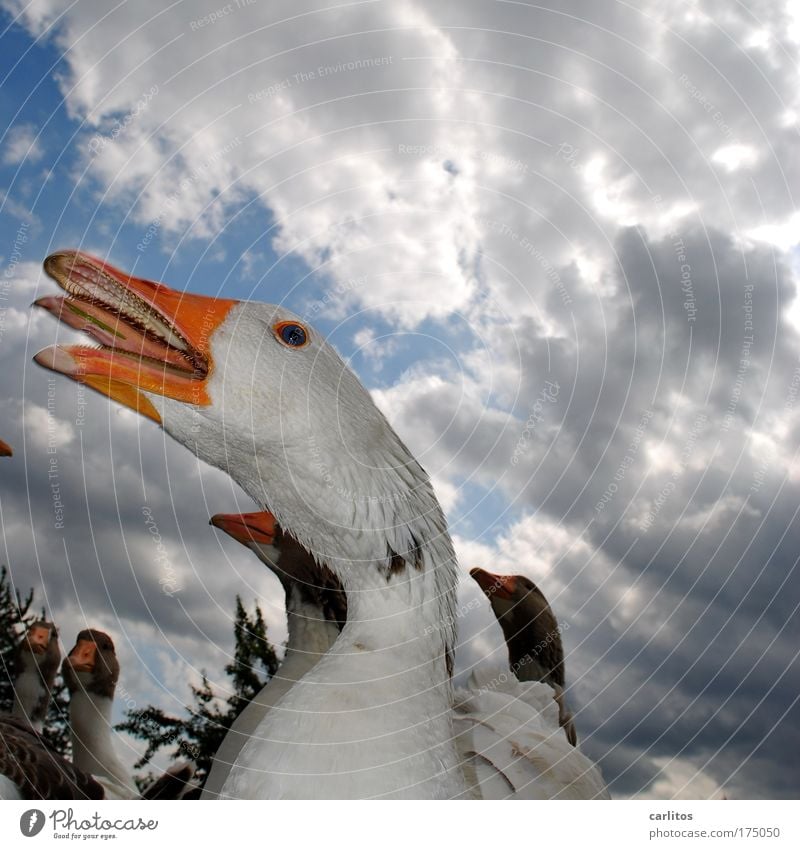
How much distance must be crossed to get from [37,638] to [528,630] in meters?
2.86

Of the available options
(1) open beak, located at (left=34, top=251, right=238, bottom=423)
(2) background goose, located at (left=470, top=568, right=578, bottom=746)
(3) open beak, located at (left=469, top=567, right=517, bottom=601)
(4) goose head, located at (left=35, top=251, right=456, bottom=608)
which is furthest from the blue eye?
(2) background goose, located at (left=470, top=568, right=578, bottom=746)

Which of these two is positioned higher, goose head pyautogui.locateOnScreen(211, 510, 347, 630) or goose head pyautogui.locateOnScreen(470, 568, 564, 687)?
goose head pyautogui.locateOnScreen(211, 510, 347, 630)

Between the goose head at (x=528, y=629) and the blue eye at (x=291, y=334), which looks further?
the goose head at (x=528, y=629)

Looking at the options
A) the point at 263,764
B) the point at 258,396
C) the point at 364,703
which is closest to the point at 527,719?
the point at 364,703

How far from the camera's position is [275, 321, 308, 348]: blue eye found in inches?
89.0

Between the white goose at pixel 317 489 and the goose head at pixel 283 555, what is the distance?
867mm

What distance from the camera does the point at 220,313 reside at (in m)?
2.19

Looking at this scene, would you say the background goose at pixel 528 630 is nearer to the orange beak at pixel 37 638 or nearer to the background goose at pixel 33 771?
the background goose at pixel 33 771

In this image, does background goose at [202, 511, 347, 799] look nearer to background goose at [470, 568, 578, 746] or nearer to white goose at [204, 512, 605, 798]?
white goose at [204, 512, 605, 798]

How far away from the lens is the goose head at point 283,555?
315 centimetres

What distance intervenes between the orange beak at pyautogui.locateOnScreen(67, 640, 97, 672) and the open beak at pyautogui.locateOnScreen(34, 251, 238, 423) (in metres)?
2.84

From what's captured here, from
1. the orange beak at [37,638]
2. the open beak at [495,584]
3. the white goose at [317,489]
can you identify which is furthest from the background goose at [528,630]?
the orange beak at [37,638]
